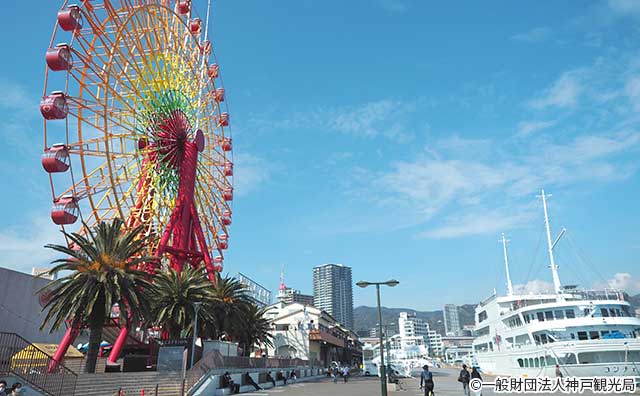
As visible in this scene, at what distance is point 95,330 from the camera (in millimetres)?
24812

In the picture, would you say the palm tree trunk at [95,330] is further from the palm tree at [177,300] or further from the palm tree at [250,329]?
the palm tree at [250,329]

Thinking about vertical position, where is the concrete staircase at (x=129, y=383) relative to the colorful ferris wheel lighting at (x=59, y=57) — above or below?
below

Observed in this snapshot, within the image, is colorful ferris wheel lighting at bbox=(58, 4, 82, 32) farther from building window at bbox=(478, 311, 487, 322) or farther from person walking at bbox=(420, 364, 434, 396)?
building window at bbox=(478, 311, 487, 322)

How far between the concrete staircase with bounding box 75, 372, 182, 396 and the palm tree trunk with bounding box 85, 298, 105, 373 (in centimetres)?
156

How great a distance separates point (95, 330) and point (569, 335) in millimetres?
32963

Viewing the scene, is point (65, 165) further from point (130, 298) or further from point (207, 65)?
point (207, 65)

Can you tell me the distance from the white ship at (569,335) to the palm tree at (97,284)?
28.9 metres

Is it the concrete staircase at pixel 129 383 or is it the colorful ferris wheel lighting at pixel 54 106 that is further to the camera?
the colorful ferris wheel lighting at pixel 54 106

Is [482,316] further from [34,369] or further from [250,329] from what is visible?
[34,369]

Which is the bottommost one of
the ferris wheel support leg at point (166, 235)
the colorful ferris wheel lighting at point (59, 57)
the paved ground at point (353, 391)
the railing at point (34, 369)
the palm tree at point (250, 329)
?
the paved ground at point (353, 391)

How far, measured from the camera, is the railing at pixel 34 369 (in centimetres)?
1797

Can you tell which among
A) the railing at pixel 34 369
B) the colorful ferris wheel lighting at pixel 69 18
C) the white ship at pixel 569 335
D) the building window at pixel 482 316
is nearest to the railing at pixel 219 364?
the railing at pixel 34 369

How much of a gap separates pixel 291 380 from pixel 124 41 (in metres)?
34.7

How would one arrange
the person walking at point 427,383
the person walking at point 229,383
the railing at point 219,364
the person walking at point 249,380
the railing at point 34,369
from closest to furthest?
the railing at point 34,369
the person walking at point 427,383
the railing at point 219,364
the person walking at point 229,383
the person walking at point 249,380
